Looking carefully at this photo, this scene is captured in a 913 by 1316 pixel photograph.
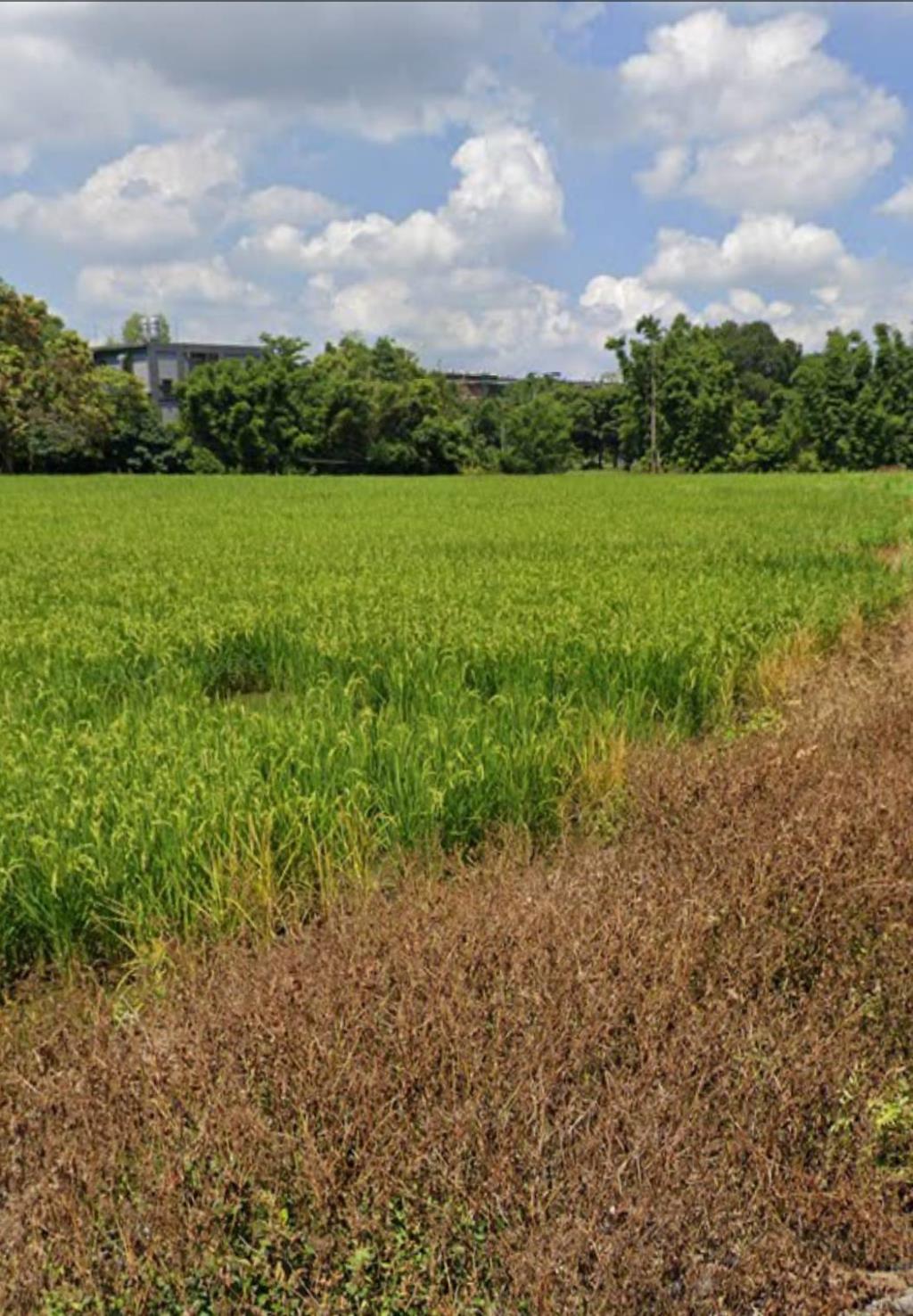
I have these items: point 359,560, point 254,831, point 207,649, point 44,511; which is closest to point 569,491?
point 44,511

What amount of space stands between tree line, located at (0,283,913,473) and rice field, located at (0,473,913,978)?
46332mm

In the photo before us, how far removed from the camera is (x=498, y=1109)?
6.69 feet

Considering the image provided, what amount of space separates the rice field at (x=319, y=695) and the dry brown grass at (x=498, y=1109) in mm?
486

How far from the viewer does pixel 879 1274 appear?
1853 mm

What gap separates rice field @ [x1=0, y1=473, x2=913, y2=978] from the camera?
3.47m

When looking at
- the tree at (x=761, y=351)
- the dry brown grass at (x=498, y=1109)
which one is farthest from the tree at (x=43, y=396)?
the tree at (x=761, y=351)

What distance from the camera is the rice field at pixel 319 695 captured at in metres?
3.47

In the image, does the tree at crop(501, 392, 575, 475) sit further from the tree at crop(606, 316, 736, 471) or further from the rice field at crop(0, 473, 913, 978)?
the rice field at crop(0, 473, 913, 978)

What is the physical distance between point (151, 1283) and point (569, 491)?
36.9 m

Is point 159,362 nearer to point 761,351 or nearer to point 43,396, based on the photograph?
point 43,396

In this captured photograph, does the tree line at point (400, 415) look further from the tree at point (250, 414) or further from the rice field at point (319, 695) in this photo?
the rice field at point (319, 695)

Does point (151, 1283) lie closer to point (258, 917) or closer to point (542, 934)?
point (542, 934)

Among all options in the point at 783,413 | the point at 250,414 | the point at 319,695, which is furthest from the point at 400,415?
the point at 319,695

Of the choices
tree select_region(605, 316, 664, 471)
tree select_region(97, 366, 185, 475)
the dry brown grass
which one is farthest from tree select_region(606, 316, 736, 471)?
the dry brown grass
